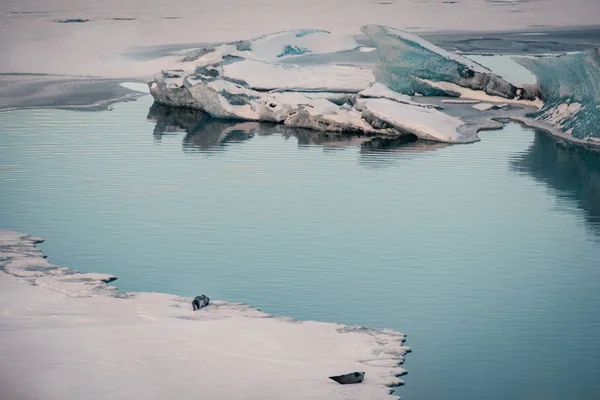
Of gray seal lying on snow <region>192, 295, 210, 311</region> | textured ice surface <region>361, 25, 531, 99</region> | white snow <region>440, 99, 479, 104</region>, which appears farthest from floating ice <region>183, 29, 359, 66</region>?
gray seal lying on snow <region>192, 295, 210, 311</region>

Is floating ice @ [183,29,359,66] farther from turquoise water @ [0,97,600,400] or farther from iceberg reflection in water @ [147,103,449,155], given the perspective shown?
turquoise water @ [0,97,600,400]

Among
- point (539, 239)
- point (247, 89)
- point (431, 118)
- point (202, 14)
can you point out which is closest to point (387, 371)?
point (539, 239)

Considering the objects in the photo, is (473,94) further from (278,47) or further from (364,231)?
(364,231)

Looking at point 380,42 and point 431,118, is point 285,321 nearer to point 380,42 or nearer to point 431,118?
point 431,118

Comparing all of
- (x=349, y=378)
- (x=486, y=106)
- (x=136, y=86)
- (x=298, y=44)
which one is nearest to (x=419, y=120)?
(x=486, y=106)

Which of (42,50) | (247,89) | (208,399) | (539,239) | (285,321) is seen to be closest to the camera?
(208,399)

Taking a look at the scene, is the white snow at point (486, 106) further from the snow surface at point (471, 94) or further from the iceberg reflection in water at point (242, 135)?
the iceberg reflection in water at point (242, 135)

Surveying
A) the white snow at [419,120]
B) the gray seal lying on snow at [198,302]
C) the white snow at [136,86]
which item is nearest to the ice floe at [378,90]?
the white snow at [419,120]
